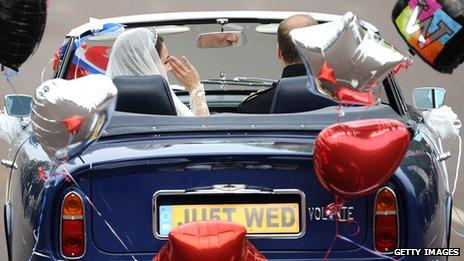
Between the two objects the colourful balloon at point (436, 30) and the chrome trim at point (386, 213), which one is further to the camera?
the chrome trim at point (386, 213)

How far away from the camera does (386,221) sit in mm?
5285

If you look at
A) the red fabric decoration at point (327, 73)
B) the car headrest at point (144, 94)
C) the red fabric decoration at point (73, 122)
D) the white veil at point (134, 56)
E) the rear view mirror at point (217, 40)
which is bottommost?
the rear view mirror at point (217, 40)

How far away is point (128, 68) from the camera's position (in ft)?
21.5

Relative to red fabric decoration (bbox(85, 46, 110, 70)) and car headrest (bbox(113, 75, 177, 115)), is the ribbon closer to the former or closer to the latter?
car headrest (bbox(113, 75, 177, 115))

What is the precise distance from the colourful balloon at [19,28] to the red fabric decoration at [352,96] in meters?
1.45

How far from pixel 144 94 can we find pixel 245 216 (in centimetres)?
91

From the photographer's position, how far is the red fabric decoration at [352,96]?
16.5ft

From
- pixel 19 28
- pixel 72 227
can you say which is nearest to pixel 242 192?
pixel 72 227

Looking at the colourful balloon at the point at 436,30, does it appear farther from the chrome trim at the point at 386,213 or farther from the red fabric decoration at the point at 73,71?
the red fabric decoration at the point at 73,71

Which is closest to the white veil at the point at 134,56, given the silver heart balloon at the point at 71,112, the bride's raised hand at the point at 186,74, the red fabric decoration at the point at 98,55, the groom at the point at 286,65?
the bride's raised hand at the point at 186,74

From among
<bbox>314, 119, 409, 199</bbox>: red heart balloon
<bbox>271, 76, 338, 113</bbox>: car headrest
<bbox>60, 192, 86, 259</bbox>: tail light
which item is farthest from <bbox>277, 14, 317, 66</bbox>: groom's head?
<bbox>60, 192, 86, 259</bbox>: tail light

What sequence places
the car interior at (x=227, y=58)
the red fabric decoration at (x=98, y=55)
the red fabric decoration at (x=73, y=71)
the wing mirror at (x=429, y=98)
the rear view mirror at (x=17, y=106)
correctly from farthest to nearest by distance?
the car interior at (x=227, y=58) → the red fabric decoration at (x=98, y=55) → the red fabric decoration at (x=73, y=71) → the wing mirror at (x=429, y=98) → the rear view mirror at (x=17, y=106)

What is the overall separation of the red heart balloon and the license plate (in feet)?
0.97

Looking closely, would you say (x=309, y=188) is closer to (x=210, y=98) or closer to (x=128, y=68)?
(x=128, y=68)
